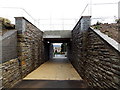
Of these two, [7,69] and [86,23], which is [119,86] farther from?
[7,69]

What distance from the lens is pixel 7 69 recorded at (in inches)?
144

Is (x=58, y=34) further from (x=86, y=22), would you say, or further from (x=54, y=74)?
(x=86, y=22)

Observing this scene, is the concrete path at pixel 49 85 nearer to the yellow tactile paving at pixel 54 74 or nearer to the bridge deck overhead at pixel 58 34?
the yellow tactile paving at pixel 54 74

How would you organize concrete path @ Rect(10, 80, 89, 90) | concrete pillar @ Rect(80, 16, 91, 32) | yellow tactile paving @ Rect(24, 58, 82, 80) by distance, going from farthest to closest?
yellow tactile paving @ Rect(24, 58, 82, 80)
concrete pillar @ Rect(80, 16, 91, 32)
concrete path @ Rect(10, 80, 89, 90)

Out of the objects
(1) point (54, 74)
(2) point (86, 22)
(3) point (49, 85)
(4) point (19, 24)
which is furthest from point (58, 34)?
(3) point (49, 85)

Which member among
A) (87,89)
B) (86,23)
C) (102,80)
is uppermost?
(86,23)

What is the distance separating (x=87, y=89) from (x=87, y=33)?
8.18 feet

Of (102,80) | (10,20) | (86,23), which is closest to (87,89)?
(102,80)

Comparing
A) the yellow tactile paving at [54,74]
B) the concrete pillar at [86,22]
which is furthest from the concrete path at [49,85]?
the concrete pillar at [86,22]

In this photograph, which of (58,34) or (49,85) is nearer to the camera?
(49,85)

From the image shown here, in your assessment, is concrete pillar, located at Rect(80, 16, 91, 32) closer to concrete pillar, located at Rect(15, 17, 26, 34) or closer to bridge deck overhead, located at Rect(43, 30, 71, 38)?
concrete pillar, located at Rect(15, 17, 26, 34)

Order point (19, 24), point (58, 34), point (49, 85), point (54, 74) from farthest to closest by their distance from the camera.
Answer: point (58, 34) < point (54, 74) < point (19, 24) < point (49, 85)

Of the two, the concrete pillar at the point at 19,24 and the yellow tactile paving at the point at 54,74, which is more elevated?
the concrete pillar at the point at 19,24

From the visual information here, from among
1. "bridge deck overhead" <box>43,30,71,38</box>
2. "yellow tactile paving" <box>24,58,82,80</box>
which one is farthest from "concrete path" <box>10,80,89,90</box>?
"bridge deck overhead" <box>43,30,71,38</box>
